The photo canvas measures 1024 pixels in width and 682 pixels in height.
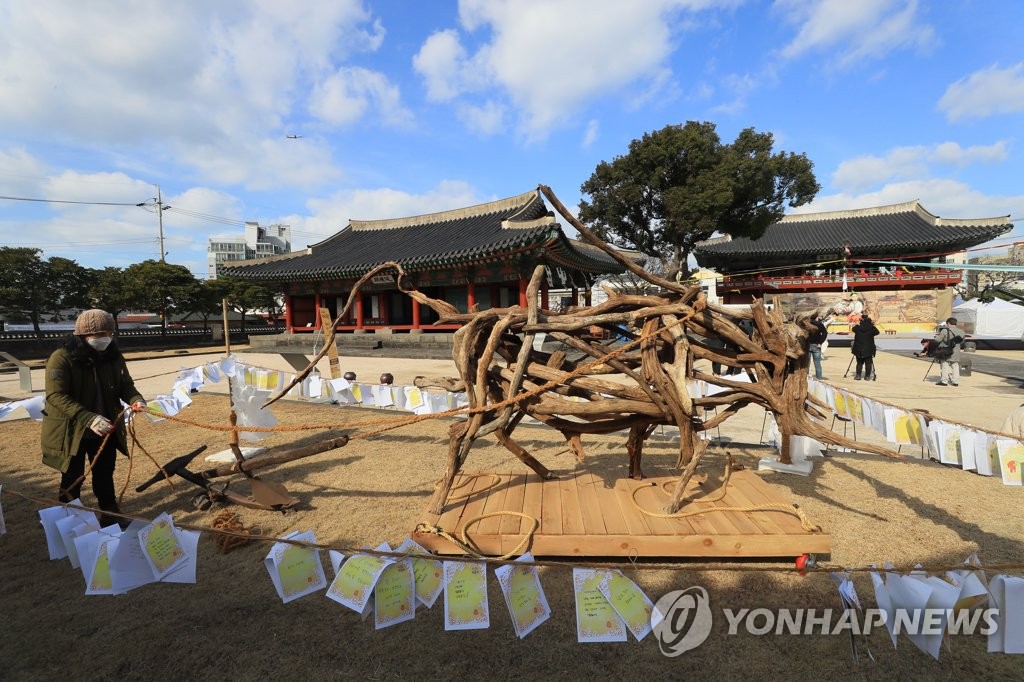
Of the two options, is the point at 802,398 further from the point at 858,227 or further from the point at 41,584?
the point at 858,227

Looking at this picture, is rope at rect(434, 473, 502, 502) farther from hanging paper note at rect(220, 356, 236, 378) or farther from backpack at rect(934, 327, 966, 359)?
backpack at rect(934, 327, 966, 359)

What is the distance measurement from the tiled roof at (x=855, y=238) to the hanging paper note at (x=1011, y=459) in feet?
95.0

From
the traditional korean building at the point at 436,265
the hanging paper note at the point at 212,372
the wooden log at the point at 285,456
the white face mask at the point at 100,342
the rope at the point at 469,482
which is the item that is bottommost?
the rope at the point at 469,482

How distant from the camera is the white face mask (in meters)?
3.95

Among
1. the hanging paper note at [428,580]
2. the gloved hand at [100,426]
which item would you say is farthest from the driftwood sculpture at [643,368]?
the gloved hand at [100,426]

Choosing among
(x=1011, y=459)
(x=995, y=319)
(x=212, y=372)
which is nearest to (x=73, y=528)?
(x=212, y=372)

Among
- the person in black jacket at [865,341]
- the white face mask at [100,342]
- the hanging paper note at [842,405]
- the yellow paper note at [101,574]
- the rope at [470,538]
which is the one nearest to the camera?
the yellow paper note at [101,574]

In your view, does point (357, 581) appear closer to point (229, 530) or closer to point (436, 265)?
point (229, 530)

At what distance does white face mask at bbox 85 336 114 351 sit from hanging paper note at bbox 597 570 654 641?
4.47 m

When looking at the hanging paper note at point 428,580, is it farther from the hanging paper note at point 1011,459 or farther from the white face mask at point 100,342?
the hanging paper note at point 1011,459

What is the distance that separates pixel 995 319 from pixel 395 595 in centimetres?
3157

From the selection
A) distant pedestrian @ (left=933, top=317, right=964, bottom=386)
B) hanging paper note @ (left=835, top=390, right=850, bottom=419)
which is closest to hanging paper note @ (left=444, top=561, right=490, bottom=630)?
hanging paper note @ (left=835, top=390, right=850, bottom=419)

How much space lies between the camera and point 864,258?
93.6 feet

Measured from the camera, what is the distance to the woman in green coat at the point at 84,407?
12.5 ft
